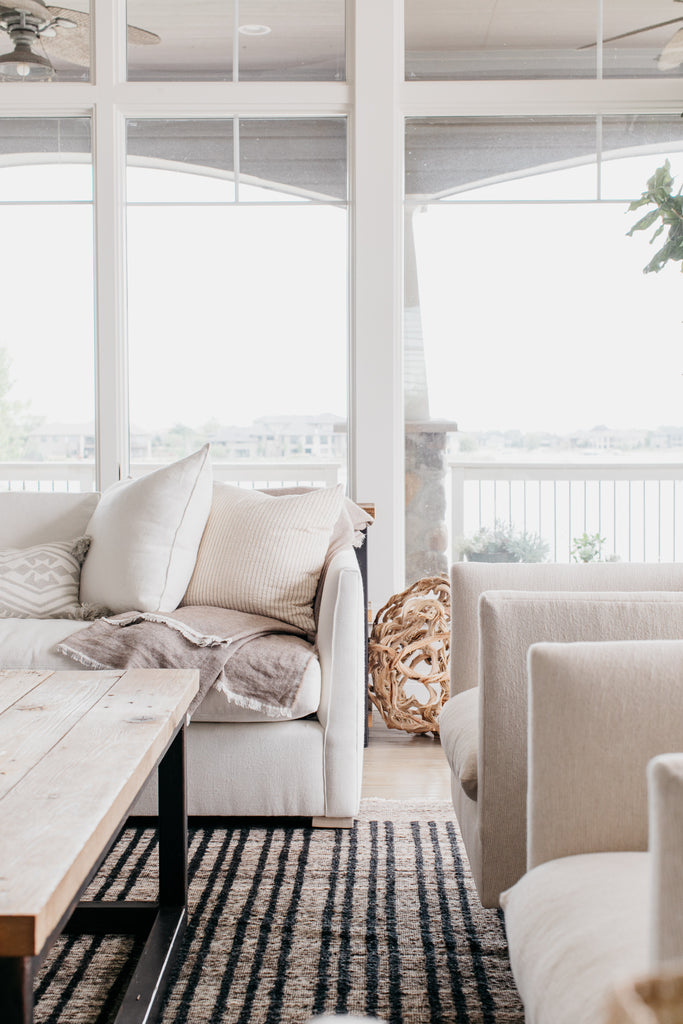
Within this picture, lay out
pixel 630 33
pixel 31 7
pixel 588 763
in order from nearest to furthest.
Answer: pixel 588 763
pixel 31 7
pixel 630 33

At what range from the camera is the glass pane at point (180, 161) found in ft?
13.1

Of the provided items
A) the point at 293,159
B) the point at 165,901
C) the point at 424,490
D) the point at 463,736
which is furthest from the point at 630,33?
the point at 165,901

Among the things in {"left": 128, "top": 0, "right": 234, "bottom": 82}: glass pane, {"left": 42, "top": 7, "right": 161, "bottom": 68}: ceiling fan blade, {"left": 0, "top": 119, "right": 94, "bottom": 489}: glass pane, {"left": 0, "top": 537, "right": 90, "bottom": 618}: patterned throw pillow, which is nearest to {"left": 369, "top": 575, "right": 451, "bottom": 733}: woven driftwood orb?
{"left": 0, "top": 537, "right": 90, "bottom": 618}: patterned throw pillow

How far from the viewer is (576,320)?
3.99m

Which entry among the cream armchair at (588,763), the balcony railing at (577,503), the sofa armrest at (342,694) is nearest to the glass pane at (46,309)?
the balcony railing at (577,503)

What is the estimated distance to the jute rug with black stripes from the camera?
158 cm

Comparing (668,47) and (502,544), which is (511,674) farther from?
(668,47)

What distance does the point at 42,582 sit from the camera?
2846 millimetres

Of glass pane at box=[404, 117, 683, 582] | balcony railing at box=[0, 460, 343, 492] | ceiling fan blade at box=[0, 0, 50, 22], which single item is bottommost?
balcony railing at box=[0, 460, 343, 492]

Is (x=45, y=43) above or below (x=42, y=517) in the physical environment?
above

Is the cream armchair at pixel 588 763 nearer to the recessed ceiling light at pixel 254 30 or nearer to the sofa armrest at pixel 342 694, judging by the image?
the sofa armrest at pixel 342 694

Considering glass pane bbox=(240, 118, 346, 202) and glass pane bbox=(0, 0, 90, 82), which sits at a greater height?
glass pane bbox=(0, 0, 90, 82)

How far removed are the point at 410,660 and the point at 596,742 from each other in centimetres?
211

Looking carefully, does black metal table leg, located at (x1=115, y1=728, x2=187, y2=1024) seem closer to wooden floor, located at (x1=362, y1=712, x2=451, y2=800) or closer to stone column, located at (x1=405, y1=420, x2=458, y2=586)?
wooden floor, located at (x1=362, y1=712, x2=451, y2=800)
